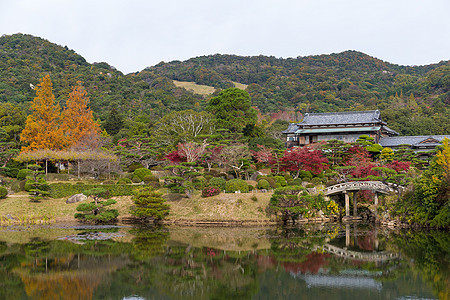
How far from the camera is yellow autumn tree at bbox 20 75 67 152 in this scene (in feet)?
160

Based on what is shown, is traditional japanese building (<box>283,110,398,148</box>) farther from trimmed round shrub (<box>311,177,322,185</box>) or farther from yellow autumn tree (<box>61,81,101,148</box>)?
yellow autumn tree (<box>61,81,101,148</box>)

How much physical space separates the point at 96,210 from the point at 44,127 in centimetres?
1744

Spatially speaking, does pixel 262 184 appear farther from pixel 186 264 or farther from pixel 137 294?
pixel 137 294

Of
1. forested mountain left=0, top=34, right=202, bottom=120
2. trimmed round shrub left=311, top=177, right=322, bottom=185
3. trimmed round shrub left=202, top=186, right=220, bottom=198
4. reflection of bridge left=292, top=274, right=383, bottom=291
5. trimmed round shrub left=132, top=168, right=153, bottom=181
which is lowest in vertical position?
reflection of bridge left=292, top=274, right=383, bottom=291

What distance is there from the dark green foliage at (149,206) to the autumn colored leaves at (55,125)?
53.7 ft

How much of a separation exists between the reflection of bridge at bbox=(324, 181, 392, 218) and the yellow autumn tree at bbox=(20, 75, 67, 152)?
3327 centimetres

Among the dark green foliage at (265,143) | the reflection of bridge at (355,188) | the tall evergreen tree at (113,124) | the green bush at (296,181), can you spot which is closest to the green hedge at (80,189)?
the green bush at (296,181)

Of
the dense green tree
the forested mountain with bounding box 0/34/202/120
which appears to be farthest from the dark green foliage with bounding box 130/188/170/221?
the forested mountain with bounding box 0/34/202/120

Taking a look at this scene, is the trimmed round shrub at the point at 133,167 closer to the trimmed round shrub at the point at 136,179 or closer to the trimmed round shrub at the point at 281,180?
the trimmed round shrub at the point at 136,179

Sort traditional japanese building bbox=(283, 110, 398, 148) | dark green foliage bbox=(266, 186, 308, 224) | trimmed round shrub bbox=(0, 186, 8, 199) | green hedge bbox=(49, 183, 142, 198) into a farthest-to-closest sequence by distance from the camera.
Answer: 1. traditional japanese building bbox=(283, 110, 398, 148)
2. green hedge bbox=(49, 183, 142, 198)
3. trimmed round shrub bbox=(0, 186, 8, 199)
4. dark green foliage bbox=(266, 186, 308, 224)

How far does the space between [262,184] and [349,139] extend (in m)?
21.1

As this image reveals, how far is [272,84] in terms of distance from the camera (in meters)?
140

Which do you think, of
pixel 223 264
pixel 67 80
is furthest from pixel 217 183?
pixel 67 80

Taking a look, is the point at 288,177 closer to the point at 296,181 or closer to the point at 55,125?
the point at 296,181
